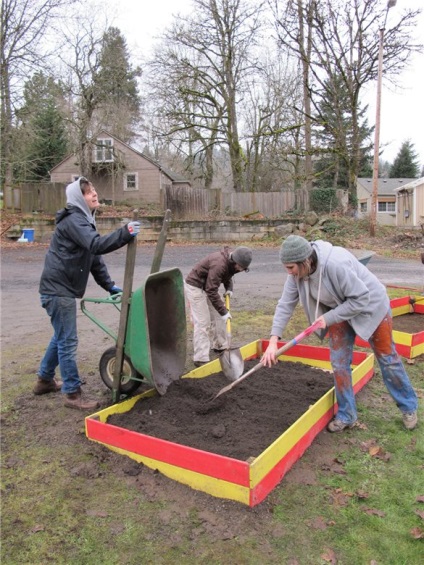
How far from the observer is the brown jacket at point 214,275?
16.2 ft

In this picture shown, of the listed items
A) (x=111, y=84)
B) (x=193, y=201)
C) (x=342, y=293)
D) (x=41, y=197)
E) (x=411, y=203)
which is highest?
(x=111, y=84)

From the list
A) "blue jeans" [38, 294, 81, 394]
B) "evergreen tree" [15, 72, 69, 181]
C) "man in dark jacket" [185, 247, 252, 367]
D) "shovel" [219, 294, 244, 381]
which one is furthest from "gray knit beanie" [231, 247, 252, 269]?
"evergreen tree" [15, 72, 69, 181]

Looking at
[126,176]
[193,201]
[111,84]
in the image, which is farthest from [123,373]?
[126,176]

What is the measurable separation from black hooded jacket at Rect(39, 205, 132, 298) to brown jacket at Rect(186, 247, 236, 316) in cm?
136

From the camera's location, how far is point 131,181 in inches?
1308

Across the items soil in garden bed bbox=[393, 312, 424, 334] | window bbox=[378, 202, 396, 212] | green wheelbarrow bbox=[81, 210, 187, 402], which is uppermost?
window bbox=[378, 202, 396, 212]

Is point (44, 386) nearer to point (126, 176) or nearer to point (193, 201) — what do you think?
point (193, 201)

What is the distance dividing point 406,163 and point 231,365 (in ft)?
163

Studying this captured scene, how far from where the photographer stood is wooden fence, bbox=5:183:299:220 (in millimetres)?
20828

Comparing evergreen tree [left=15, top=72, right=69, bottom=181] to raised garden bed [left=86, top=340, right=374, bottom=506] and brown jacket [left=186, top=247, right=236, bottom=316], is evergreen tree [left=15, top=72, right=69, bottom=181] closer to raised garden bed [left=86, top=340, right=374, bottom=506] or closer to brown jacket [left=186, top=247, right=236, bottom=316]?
brown jacket [left=186, top=247, right=236, bottom=316]

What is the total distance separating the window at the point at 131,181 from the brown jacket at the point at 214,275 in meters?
29.0

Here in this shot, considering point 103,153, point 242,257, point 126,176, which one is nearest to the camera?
point 242,257

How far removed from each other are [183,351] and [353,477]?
73.7 inches

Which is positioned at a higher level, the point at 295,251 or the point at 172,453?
the point at 295,251
